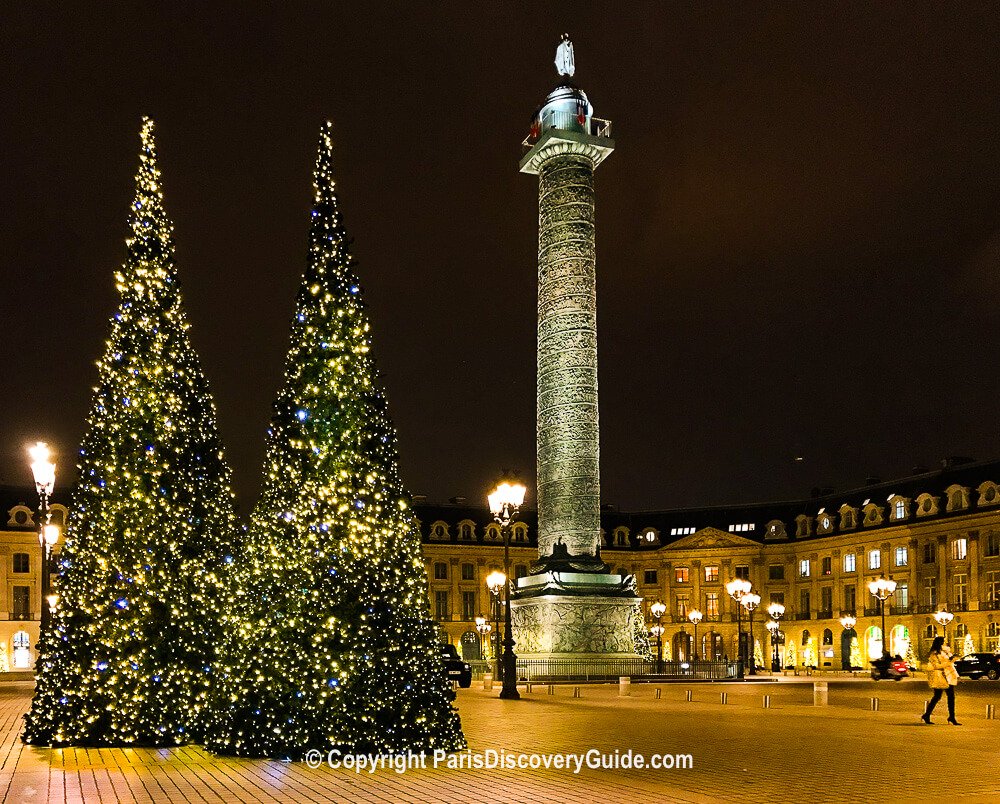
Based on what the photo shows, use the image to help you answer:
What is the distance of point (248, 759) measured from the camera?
1343 centimetres

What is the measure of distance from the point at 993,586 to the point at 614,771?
59.0 metres

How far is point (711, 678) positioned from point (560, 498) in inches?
341

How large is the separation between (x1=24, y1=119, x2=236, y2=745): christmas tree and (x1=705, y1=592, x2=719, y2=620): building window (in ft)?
232

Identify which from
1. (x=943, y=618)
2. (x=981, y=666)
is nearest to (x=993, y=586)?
(x=943, y=618)

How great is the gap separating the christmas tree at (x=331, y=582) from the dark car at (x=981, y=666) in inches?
→ 1563

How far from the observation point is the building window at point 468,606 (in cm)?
8269

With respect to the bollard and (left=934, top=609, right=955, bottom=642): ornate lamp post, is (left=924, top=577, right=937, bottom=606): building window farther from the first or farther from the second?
the bollard

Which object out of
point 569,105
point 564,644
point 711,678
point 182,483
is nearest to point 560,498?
point 564,644

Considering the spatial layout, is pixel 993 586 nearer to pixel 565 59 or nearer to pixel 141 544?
pixel 565 59

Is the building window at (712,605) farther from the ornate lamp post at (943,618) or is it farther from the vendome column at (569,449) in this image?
Result: the vendome column at (569,449)

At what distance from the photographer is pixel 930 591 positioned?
7006cm

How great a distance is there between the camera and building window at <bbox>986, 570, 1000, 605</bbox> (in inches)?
2544

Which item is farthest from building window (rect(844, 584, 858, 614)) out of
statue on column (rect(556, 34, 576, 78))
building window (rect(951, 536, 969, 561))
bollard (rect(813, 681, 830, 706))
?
bollard (rect(813, 681, 830, 706))

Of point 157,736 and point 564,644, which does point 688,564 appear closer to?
point 564,644
